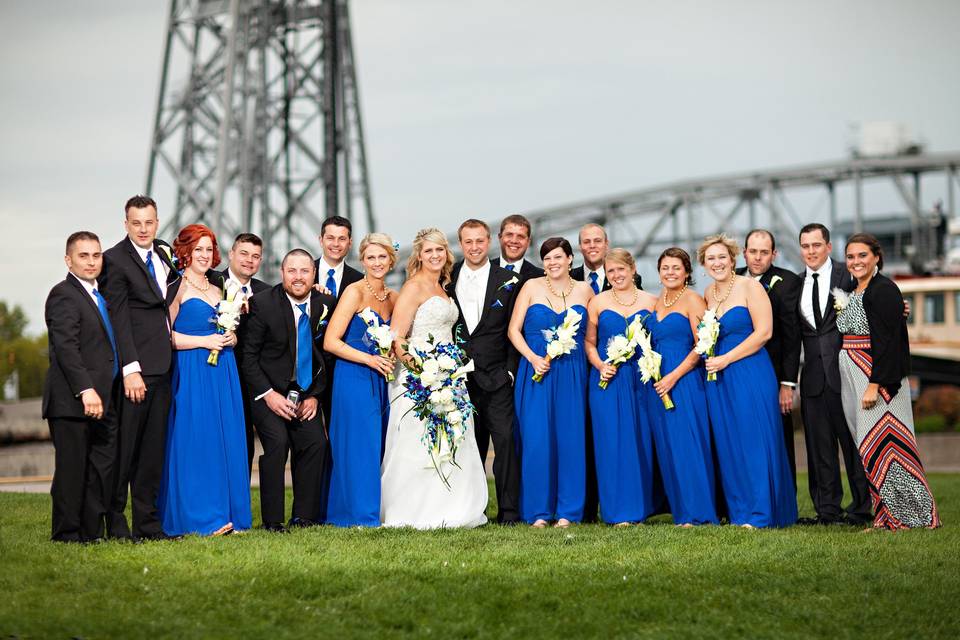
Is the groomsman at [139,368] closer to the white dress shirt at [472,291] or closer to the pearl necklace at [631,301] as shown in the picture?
the white dress shirt at [472,291]

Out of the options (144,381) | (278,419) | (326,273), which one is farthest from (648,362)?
(144,381)

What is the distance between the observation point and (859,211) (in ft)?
216

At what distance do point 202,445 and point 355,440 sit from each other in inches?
49.5

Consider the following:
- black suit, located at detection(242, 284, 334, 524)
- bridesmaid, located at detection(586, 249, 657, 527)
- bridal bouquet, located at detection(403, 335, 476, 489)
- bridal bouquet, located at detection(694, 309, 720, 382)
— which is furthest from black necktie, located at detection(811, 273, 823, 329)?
black suit, located at detection(242, 284, 334, 524)

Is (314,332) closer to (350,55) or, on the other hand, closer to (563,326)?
(563,326)

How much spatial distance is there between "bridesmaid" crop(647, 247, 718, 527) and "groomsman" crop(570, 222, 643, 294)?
1.99 ft

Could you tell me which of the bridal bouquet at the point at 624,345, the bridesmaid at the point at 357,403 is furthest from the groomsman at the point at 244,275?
the bridal bouquet at the point at 624,345

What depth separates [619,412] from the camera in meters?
9.76

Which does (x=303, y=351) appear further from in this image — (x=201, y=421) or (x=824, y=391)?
(x=824, y=391)

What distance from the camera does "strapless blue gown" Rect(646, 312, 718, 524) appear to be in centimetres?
Answer: 955

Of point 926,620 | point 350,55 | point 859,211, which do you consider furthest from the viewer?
point 859,211

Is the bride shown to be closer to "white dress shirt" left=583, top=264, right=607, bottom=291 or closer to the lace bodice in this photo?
the lace bodice

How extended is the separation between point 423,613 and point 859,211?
2514 inches

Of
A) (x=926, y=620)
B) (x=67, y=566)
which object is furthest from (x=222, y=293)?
(x=926, y=620)
